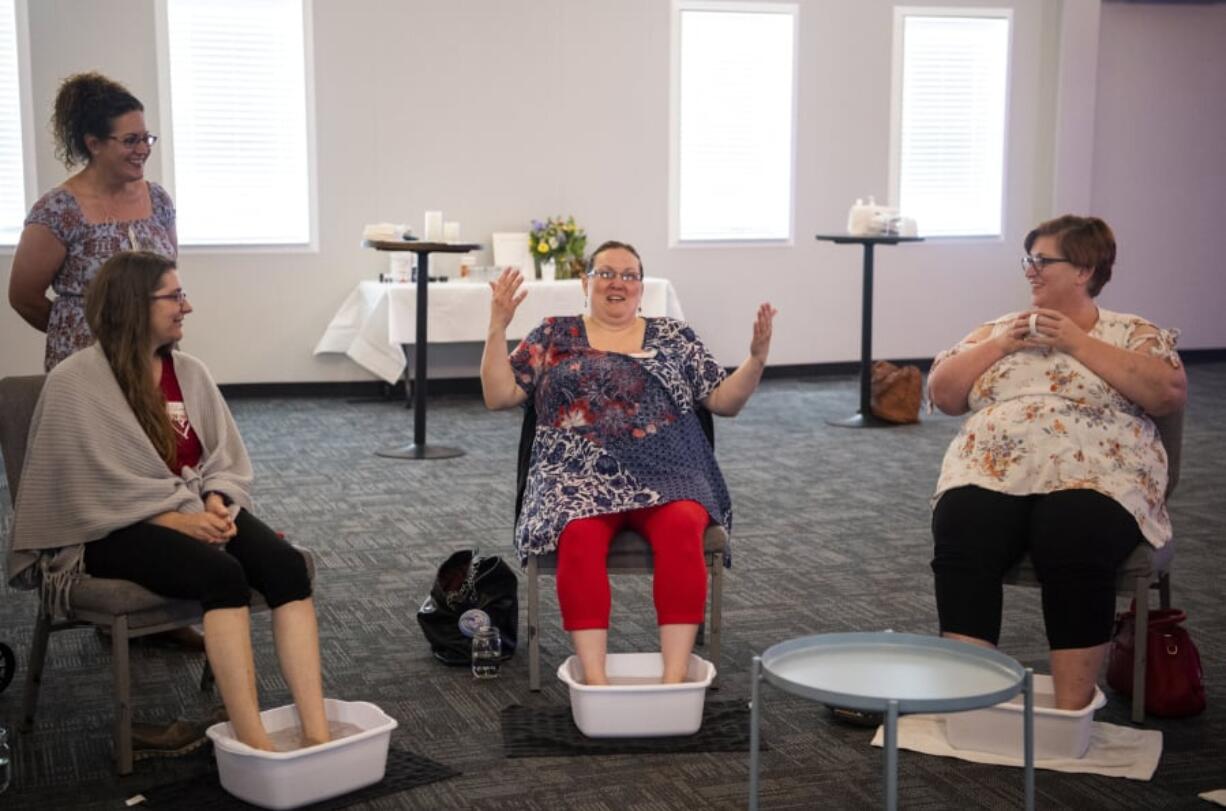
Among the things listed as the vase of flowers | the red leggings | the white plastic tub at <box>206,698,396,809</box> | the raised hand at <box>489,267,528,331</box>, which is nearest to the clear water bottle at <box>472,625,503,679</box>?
the red leggings

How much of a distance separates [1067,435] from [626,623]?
53.7 inches

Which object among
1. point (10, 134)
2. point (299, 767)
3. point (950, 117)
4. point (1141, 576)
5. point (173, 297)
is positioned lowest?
point (299, 767)

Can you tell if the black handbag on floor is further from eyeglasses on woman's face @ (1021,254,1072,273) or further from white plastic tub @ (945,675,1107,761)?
eyeglasses on woman's face @ (1021,254,1072,273)

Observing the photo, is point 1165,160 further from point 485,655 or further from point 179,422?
point 179,422

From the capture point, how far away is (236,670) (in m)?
2.84

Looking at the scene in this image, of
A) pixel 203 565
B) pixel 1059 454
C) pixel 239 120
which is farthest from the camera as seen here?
pixel 239 120

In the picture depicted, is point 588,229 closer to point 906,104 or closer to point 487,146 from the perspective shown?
point 487,146

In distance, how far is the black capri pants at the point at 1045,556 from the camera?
3.10 metres

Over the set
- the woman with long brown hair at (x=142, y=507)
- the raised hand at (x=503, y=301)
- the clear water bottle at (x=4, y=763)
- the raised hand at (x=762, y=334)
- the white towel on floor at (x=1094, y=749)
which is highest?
the raised hand at (x=503, y=301)

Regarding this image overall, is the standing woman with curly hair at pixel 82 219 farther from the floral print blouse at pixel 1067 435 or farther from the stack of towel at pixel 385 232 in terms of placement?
the stack of towel at pixel 385 232

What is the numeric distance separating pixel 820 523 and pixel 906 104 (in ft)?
15.5

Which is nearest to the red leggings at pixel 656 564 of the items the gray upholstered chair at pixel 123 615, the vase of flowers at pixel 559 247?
the gray upholstered chair at pixel 123 615

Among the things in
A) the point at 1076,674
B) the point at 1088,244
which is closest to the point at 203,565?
the point at 1076,674

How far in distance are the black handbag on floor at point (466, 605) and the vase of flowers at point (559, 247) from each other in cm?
470
